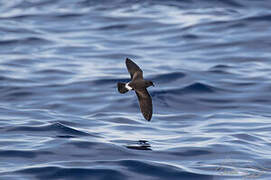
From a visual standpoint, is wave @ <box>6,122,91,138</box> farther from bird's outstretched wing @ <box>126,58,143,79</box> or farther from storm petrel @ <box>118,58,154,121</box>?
storm petrel @ <box>118,58,154,121</box>

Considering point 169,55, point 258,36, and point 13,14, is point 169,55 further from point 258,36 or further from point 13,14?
point 13,14

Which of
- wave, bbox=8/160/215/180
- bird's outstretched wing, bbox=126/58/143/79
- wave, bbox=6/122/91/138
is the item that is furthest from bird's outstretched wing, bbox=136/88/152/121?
wave, bbox=6/122/91/138

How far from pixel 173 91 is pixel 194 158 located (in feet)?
16.2

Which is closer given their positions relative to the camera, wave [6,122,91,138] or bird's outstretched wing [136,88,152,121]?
bird's outstretched wing [136,88,152,121]

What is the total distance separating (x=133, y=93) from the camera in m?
15.4

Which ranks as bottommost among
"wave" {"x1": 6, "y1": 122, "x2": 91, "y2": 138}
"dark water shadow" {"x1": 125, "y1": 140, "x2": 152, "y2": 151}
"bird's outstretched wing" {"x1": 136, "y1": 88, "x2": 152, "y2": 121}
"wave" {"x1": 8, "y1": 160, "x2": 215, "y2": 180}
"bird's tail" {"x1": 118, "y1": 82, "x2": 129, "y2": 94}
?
"wave" {"x1": 8, "y1": 160, "x2": 215, "y2": 180}

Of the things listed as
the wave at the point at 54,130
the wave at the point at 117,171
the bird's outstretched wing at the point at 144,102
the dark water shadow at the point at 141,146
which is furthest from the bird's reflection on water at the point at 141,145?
the wave at the point at 54,130

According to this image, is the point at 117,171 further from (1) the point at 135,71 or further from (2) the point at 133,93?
(2) the point at 133,93

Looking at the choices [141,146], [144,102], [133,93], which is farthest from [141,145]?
[133,93]

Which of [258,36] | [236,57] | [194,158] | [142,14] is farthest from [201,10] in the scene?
[194,158]

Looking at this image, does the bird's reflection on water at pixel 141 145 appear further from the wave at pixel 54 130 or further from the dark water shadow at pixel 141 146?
the wave at pixel 54 130

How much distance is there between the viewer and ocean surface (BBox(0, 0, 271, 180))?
1016cm

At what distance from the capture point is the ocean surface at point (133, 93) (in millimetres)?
10156

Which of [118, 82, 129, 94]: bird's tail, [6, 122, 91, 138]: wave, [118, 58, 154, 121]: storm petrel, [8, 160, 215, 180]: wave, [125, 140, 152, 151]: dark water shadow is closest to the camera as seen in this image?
[8, 160, 215, 180]: wave
